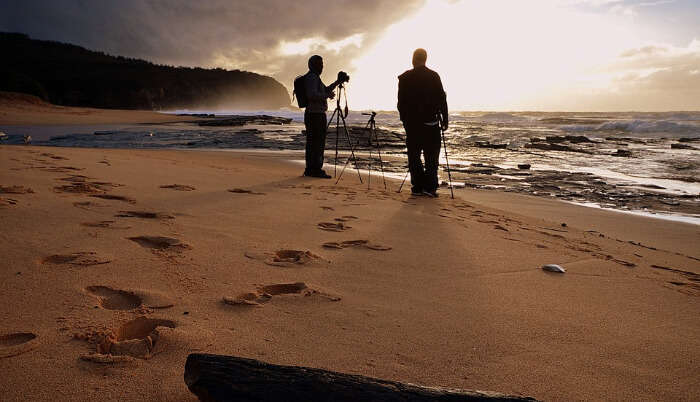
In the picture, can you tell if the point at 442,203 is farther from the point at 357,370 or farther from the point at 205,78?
the point at 205,78

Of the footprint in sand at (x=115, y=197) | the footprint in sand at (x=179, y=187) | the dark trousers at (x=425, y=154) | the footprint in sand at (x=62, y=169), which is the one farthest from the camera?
the dark trousers at (x=425, y=154)

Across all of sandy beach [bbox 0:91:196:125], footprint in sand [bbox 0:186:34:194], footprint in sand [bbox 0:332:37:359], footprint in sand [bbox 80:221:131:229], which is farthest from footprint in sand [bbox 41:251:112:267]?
sandy beach [bbox 0:91:196:125]

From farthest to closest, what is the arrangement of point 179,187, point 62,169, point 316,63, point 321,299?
point 316,63 < point 62,169 < point 179,187 < point 321,299

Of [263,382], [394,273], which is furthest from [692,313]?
[263,382]

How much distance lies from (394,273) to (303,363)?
127 centimetres

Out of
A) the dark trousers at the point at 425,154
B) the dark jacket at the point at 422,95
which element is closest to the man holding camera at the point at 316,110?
the dark jacket at the point at 422,95

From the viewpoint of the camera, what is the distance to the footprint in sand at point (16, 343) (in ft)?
4.76

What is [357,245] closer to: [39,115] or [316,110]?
[316,110]

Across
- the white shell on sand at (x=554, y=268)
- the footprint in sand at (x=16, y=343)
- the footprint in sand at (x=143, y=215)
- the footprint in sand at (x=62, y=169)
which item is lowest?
the white shell on sand at (x=554, y=268)

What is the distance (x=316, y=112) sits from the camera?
8.34m

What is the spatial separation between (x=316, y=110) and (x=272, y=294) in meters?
6.51

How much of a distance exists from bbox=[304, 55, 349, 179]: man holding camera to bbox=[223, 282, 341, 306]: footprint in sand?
5.99 metres

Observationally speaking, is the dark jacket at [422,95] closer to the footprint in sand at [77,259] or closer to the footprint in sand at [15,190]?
the footprint in sand at [15,190]

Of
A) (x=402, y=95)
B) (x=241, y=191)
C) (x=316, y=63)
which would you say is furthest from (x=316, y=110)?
(x=241, y=191)
